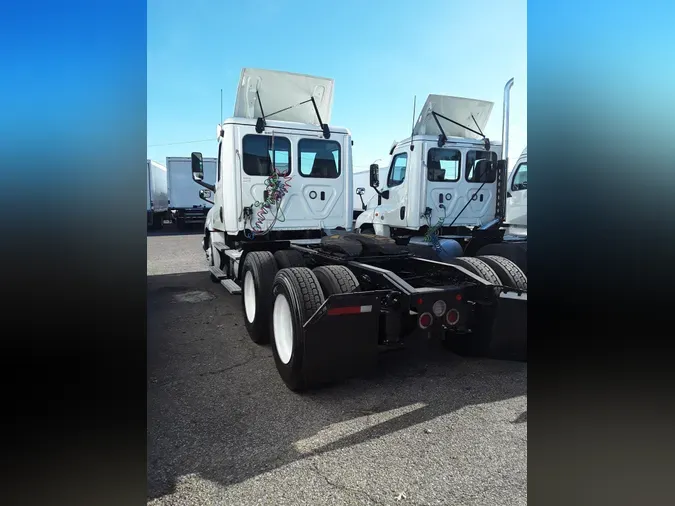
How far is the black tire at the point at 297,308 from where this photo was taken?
3.56m

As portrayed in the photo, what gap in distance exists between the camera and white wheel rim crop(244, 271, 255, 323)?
537 centimetres

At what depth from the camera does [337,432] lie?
3.15m

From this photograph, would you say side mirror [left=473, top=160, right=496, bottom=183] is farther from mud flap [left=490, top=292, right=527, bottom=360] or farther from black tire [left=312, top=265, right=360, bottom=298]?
black tire [left=312, top=265, right=360, bottom=298]

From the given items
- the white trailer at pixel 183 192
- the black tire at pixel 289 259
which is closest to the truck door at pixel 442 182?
the black tire at pixel 289 259

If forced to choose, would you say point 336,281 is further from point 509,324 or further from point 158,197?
point 158,197

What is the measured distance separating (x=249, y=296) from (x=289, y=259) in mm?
720

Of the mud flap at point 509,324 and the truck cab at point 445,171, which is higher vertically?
the truck cab at point 445,171

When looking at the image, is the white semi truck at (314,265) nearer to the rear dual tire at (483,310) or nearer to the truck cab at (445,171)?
the rear dual tire at (483,310)

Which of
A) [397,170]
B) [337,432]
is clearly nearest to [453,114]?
[397,170]

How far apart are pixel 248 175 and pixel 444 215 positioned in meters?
3.94

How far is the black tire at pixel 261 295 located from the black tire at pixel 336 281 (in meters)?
1.23

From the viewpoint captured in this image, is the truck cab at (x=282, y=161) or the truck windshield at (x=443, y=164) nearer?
the truck cab at (x=282, y=161)

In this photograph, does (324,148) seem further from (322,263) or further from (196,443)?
(196,443)
